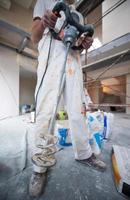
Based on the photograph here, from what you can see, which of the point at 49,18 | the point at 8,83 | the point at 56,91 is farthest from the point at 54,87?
the point at 8,83

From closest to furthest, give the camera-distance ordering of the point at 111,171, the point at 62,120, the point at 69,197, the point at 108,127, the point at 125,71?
the point at 69,197, the point at 111,171, the point at 62,120, the point at 108,127, the point at 125,71

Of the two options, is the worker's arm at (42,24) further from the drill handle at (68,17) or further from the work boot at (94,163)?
the work boot at (94,163)

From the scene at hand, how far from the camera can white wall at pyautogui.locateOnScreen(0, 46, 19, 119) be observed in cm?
247

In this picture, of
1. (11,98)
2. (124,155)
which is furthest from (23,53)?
(124,155)

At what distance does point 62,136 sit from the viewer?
1029 millimetres

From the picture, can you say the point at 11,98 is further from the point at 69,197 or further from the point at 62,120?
the point at 69,197

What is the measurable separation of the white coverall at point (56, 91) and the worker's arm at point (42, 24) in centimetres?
3

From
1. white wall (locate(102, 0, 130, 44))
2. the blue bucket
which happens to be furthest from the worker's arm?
white wall (locate(102, 0, 130, 44))

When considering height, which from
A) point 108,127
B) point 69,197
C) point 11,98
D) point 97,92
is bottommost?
point 69,197

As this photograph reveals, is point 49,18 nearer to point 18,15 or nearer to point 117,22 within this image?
point 18,15

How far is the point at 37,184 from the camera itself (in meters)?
0.52

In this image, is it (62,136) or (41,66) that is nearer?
(41,66)

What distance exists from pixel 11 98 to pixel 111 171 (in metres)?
2.50

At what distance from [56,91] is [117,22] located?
275cm
